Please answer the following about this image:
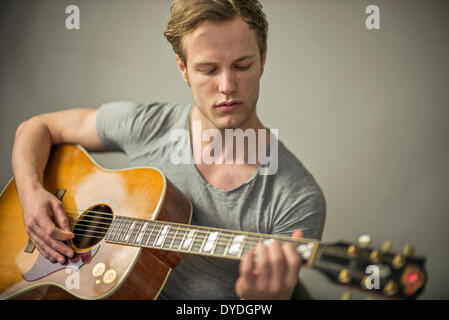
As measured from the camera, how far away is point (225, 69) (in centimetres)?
98

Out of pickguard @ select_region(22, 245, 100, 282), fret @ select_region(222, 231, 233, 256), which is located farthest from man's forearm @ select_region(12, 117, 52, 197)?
fret @ select_region(222, 231, 233, 256)

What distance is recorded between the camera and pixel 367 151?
1059 millimetres

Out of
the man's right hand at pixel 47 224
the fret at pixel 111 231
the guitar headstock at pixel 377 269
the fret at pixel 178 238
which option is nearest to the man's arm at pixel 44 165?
the man's right hand at pixel 47 224

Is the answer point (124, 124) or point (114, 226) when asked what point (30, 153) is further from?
point (114, 226)

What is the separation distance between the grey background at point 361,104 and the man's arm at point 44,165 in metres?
0.31

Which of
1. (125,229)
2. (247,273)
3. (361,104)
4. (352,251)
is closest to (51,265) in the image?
(125,229)

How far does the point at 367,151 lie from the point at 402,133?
4.2 inches

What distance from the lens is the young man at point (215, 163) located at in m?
A: 0.99

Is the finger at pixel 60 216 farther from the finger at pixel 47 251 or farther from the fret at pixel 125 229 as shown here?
the fret at pixel 125 229

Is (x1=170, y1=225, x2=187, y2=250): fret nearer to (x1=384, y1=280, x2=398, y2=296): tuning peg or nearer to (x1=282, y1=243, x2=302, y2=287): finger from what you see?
(x1=282, y1=243, x2=302, y2=287): finger

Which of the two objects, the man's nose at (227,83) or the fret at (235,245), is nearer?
the fret at (235,245)

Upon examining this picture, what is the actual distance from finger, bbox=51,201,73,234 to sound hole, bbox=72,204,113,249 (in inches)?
1.4

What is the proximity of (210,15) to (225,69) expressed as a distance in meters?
0.15
